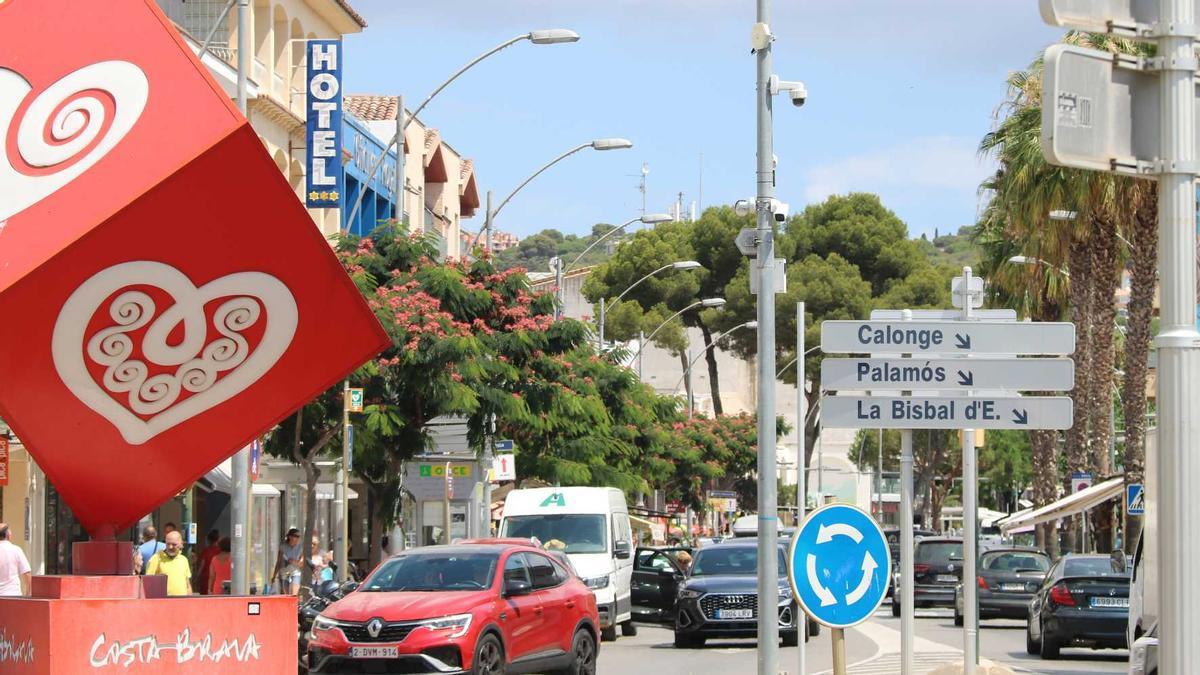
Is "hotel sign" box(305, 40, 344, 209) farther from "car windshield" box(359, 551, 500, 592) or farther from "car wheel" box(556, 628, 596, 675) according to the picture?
"car windshield" box(359, 551, 500, 592)

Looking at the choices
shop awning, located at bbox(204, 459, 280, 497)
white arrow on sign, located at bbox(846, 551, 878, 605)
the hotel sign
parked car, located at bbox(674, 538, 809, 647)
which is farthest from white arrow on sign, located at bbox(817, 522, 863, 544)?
the hotel sign

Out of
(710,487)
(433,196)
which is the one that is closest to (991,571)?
(433,196)

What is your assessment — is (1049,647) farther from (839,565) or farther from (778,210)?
(839,565)

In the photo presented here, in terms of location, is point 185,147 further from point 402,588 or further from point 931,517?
point 931,517

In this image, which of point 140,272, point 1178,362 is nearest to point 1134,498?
point 140,272

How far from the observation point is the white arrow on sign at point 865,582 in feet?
33.3

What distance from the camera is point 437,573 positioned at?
61.0 ft

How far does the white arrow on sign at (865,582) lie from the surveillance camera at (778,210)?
7118 mm

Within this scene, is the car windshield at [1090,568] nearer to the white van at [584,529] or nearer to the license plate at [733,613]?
the license plate at [733,613]

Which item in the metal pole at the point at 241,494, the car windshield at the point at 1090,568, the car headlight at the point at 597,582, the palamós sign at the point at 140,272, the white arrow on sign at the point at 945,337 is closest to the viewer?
the palamós sign at the point at 140,272

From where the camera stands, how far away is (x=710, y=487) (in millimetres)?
95562

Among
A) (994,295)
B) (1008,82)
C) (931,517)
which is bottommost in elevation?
(931,517)

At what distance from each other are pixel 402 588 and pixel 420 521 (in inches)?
661

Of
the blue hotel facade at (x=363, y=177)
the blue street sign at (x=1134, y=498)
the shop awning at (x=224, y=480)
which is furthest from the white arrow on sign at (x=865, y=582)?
the blue hotel facade at (x=363, y=177)
